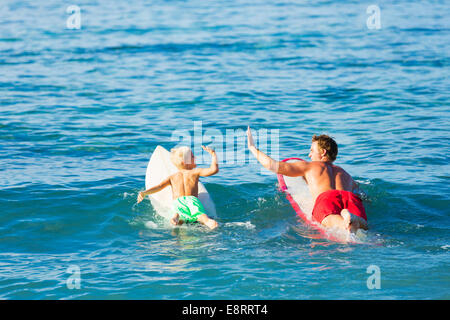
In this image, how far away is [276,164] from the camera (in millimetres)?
6484

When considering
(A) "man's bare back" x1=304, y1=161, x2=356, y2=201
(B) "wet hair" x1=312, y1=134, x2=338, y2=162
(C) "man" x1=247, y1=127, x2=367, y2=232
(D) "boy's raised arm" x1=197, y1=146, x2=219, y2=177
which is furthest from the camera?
(B) "wet hair" x1=312, y1=134, x2=338, y2=162

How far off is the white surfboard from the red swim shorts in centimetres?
134

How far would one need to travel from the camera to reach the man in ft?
21.0

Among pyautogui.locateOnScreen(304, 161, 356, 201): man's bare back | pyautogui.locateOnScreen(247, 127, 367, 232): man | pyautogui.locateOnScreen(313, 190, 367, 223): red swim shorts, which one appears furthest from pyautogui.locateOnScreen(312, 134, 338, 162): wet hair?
pyautogui.locateOnScreen(313, 190, 367, 223): red swim shorts

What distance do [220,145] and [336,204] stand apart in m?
4.14

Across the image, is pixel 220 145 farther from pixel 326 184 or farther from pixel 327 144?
pixel 326 184

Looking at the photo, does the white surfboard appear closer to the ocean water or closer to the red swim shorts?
the ocean water

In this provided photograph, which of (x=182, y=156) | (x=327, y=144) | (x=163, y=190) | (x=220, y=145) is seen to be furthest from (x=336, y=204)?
(x=220, y=145)

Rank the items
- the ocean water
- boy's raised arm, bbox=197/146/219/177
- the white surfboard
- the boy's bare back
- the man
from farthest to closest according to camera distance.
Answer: the white surfboard → the boy's bare back → boy's raised arm, bbox=197/146/219/177 → the man → the ocean water

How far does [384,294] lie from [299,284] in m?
0.72

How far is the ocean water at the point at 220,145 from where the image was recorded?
560 centimetres

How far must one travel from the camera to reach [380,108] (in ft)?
40.2

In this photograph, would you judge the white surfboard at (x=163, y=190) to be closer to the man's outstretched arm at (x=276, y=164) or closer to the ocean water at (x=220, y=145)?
the ocean water at (x=220, y=145)

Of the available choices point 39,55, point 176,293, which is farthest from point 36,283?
point 39,55
